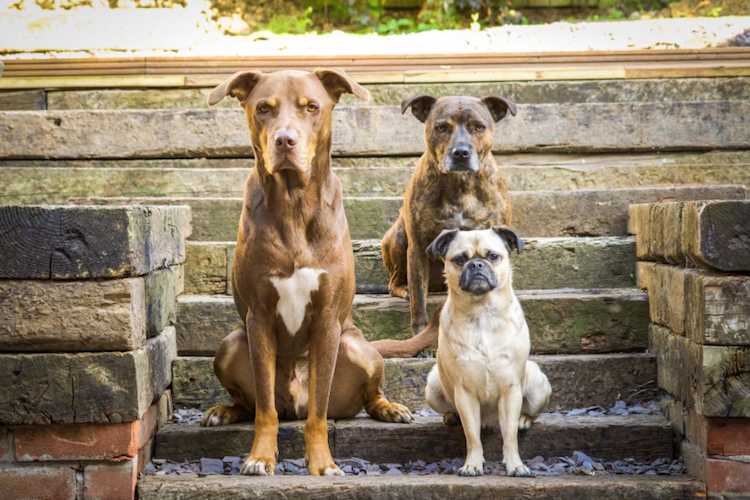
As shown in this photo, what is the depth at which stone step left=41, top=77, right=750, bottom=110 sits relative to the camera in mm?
6043

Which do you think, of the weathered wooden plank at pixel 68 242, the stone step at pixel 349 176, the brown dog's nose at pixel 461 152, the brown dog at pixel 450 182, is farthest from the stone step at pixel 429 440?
the stone step at pixel 349 176

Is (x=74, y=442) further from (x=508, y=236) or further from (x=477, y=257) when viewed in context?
(x=508, y=236)

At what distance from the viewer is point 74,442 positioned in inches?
120

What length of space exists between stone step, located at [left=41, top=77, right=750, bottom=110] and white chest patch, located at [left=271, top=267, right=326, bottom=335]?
327 cm

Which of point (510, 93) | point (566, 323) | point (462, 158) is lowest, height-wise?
point (566, 323)

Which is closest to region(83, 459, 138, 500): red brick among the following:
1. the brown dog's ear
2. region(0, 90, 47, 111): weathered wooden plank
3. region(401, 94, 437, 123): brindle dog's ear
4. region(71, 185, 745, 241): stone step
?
the brown dog's ear

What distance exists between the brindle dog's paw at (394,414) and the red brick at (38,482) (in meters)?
1.36

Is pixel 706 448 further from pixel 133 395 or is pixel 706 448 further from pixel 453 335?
pixel 133 395

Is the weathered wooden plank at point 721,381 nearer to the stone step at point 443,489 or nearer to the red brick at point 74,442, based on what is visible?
the stone step at point 443,489

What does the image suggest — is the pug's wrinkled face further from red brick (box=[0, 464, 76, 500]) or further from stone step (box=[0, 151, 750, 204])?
stone step (box=[0, 151, 750, 204])

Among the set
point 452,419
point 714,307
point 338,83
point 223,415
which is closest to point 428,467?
point 452,419

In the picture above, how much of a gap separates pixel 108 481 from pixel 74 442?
0.70 ft

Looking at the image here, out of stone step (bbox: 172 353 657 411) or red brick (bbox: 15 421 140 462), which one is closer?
red brick (bbox: 15 421 140 462)

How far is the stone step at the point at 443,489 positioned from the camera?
296 cm
